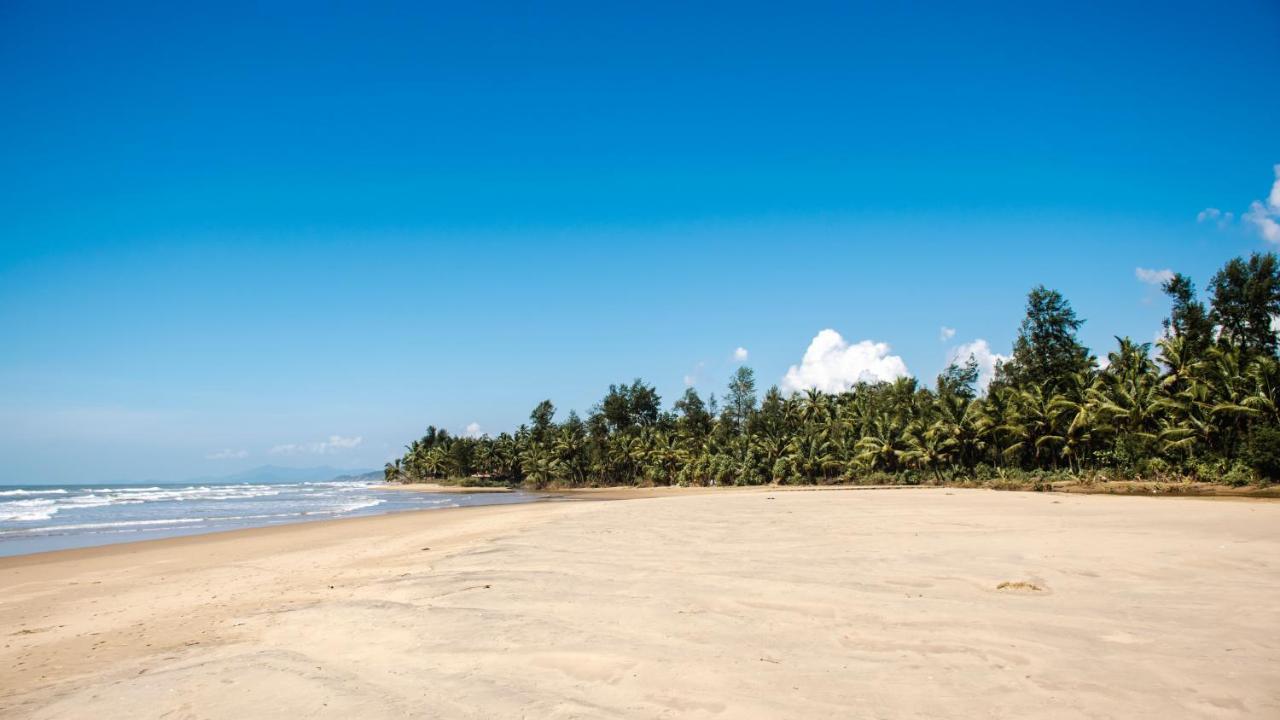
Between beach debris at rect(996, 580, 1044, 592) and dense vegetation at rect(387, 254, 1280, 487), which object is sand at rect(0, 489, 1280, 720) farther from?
dense vegetation at rect(387, 254, 1280, 487)

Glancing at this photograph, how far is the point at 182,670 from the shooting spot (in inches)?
252

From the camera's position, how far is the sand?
4.91 meters

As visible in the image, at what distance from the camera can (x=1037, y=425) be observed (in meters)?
42.6

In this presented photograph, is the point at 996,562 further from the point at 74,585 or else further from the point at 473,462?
the point at 473,462

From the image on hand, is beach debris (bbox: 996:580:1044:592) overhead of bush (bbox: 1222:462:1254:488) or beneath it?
overhead

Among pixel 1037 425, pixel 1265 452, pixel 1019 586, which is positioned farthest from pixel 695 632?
pixel 1037 425

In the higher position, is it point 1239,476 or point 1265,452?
point 1265,452

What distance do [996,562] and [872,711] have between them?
23.3 ft

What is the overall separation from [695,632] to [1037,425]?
44.0 metres

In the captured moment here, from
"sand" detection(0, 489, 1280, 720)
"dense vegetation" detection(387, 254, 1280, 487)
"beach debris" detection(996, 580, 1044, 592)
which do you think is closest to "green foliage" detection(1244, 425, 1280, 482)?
"dense vegetation" detection(387, 254, 1280, 487)

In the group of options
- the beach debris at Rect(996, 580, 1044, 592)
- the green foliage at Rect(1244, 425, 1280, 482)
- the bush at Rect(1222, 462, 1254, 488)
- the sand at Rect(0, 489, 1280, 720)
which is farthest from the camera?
the bush at Rect(1222, 462, 1254, 488)

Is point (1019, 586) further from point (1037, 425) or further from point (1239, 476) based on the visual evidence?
point (1037, 425)

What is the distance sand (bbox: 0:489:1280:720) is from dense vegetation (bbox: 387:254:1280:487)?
24.9 m

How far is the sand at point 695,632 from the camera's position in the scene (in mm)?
4910
